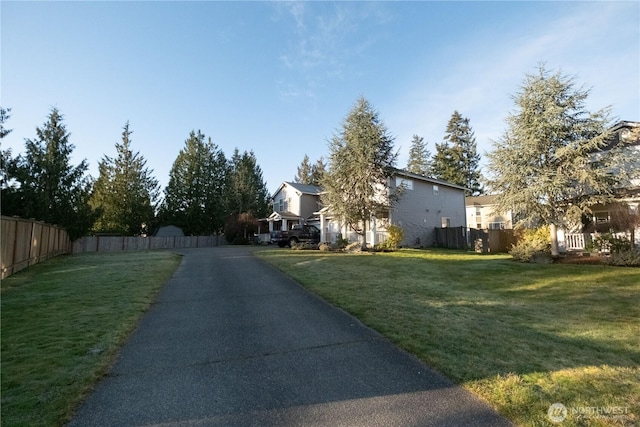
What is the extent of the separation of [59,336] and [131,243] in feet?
99.2

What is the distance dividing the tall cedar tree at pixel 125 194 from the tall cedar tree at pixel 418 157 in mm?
41485

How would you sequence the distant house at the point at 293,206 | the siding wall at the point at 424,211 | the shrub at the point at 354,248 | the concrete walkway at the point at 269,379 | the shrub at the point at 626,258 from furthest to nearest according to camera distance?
the distant house at the point at 293,206 < the siding wall at the point at 424,211 < the shrub at the point at 354,248 < the shrub at the point at 626,258 < the concrete walkway at the point at 269,379

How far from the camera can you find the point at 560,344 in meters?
4.81

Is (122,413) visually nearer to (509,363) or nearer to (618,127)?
(509,363)

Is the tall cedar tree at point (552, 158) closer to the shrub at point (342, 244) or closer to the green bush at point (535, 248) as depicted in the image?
the green bush at point (535, 248)

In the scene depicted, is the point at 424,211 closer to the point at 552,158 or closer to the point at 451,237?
the point at 451,237

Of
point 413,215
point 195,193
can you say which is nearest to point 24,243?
point 413,215

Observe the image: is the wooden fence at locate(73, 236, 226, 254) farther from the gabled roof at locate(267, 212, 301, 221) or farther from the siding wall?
the siding wall

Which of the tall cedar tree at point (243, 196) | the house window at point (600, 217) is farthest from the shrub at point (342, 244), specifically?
the tall cedar tree at point (243, 196)

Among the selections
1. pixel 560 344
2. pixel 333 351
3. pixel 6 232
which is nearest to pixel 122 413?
pixel 333 351

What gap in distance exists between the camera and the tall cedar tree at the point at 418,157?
58906mm

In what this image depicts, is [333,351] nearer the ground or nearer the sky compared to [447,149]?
nearer the ground

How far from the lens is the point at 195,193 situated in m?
46.5

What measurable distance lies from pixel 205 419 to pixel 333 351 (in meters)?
2.02
